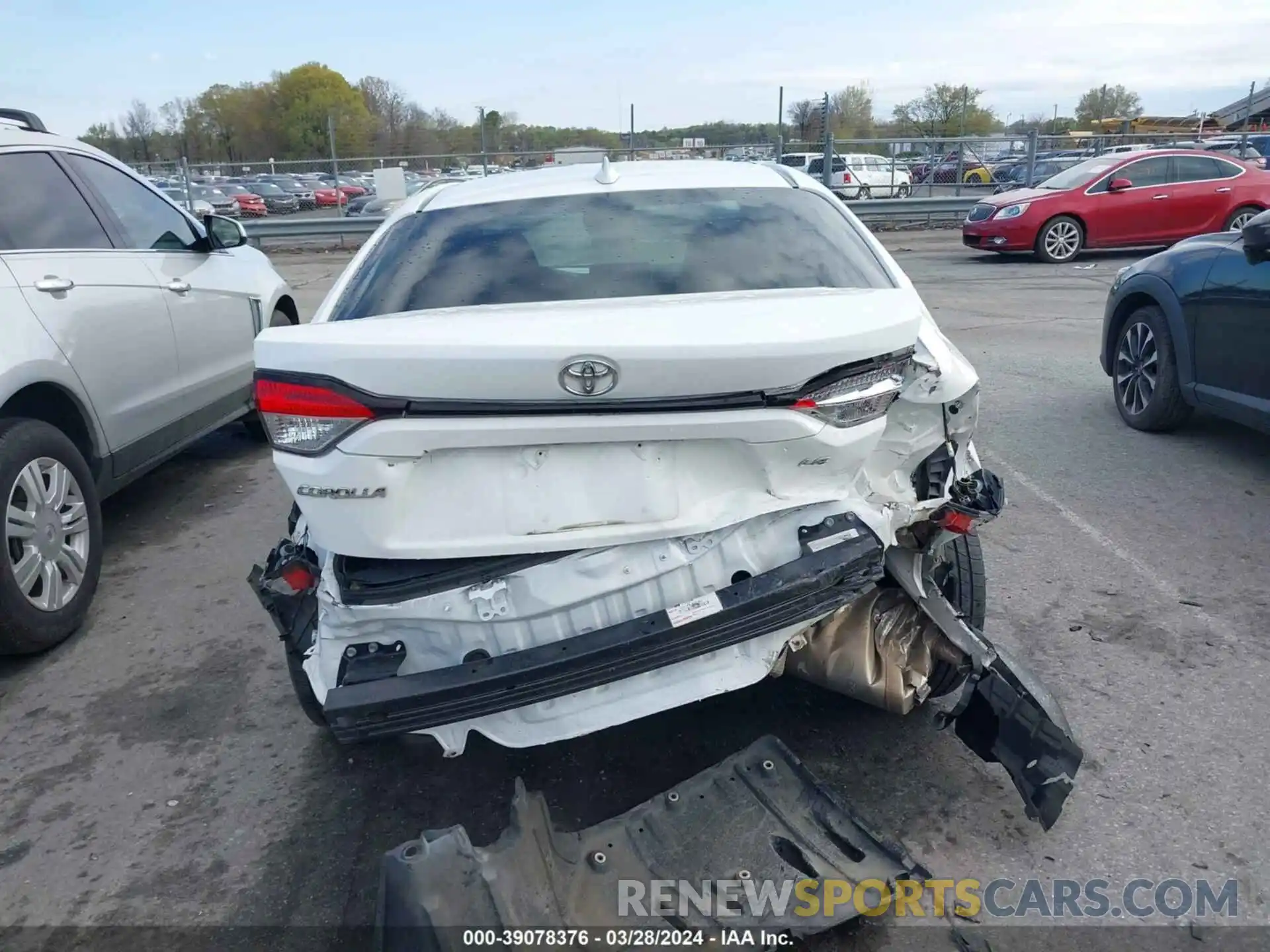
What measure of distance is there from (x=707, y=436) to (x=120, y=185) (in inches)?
160

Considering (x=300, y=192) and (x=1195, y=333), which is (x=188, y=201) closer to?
(x=300, y=192)

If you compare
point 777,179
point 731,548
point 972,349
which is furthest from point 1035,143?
point 731,548

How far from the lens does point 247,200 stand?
84.6 ft

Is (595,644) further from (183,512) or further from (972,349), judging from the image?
(972,349)

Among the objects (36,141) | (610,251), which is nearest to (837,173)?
(36,141)

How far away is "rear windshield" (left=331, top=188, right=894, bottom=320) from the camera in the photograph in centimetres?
292

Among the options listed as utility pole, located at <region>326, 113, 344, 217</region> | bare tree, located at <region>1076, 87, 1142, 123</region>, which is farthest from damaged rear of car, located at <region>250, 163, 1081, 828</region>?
bare tree, located at <region>1076, 87, 1142, 123</region>

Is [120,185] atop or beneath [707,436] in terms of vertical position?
atop

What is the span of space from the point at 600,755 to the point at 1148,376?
14.7 ft

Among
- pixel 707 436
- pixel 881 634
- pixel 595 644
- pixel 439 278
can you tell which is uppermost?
pixel 439 278

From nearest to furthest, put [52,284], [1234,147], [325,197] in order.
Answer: [52,284] < [1234,147] < [325,197]

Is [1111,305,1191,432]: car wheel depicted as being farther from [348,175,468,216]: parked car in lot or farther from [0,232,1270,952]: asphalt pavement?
[348,175,468,216]: parked car in lot

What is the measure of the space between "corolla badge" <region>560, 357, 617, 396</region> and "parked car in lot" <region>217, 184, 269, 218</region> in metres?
25.7

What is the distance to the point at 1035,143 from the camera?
1945 cm
